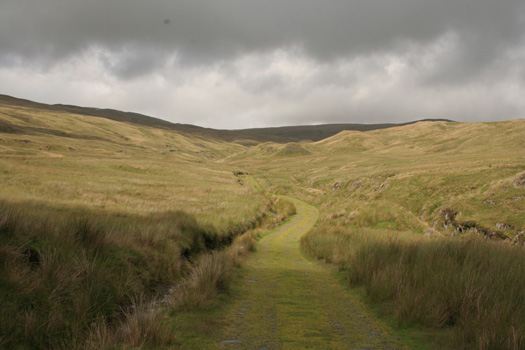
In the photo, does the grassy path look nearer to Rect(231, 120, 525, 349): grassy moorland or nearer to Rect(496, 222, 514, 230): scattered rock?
Rect(231, 120, 525, 349): grassy moorland

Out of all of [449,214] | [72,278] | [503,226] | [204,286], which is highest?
[503,226]

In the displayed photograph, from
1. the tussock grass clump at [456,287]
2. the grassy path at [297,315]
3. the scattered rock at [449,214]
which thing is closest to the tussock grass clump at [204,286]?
the grassy path at [297,315]

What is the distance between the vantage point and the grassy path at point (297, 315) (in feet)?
17.1

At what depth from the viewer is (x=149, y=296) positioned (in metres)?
8.12

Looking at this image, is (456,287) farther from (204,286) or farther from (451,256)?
(204,286)

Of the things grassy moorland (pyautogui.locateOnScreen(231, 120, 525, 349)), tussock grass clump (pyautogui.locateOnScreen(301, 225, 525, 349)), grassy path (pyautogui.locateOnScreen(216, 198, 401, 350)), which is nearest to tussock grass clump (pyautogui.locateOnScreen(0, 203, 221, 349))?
grassy path (pyautogui.locateOnScreen(216, 198, 401, 350))

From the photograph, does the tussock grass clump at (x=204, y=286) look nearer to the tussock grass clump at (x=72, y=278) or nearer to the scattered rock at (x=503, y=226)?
the tussock grass clump at (x=72, y=278)

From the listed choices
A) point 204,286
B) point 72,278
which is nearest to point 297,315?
point 204,286

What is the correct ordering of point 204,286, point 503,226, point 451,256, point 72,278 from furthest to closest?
1. point 503,226
2. point 451,256
3. point 204,286
4. point 72,278

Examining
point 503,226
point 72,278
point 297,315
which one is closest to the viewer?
point 72,278

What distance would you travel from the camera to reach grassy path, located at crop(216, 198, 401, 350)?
5199mm

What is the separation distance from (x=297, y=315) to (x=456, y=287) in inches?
124

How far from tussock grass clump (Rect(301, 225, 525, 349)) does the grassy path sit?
74cm

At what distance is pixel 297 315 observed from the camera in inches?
255
